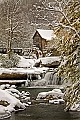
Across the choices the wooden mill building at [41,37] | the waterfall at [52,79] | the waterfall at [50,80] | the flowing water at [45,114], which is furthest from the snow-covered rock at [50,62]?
the wooden mill building at [41,37]

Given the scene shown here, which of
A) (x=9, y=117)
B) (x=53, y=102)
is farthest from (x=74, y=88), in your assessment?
(x=53, y=102)

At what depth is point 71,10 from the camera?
32.7 feet

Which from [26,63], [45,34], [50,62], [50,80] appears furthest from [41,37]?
[50,80]

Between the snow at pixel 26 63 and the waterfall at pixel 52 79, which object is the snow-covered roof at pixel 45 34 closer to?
the snow at pixel 26 63

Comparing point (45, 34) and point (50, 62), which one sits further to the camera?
point (45, 34)

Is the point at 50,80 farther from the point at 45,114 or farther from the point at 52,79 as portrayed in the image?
the point at 45,114

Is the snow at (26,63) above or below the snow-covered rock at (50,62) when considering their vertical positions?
below

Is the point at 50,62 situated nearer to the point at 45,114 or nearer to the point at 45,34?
the point at 45,114

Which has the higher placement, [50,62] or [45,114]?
[50,62]

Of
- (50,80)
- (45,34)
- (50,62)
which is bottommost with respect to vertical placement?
(50,80)

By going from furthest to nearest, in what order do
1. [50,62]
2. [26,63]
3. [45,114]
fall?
[26,63]
[50,62]
[45,114]

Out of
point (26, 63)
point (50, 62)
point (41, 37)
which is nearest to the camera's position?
point (50, 62)

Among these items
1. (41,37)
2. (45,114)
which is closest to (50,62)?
(45,114)

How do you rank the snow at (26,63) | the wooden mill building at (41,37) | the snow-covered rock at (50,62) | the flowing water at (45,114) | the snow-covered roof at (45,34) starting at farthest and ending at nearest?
the snow-covered roof at (45,34) < the wooden mill building at (41,37) < the snow at (26,63) < the snow-covered rock at (50,62) < the flowing water at (45,114)
